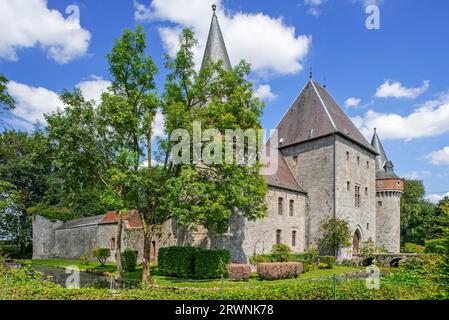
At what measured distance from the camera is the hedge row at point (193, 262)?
63.0 ft

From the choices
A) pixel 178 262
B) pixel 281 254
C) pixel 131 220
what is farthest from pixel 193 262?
pixel 131 220

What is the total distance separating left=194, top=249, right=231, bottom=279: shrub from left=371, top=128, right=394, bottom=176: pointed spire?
24.4 m

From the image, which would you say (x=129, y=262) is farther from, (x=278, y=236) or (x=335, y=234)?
(x=335, y=234)

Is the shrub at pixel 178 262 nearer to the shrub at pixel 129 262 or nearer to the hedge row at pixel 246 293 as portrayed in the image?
the shrub at pixel 129 262

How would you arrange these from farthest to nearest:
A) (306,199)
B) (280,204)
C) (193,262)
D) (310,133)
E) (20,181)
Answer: (20,181) < (310,133) < (306,199) < (280,204) < (193,262)

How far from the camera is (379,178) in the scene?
37156 millimetres

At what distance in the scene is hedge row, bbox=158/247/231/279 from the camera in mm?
19189

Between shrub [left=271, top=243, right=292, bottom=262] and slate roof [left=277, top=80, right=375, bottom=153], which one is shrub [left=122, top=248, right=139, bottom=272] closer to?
shrub [left=271, top=243, right=292, bottom=262]

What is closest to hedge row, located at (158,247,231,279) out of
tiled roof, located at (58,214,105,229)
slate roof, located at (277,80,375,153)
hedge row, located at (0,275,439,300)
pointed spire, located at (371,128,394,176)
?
hedge row, located at (0,275,439,300)

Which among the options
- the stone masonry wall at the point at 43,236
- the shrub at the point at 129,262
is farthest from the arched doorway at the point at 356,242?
the stone masonry wall at the point at 43,236

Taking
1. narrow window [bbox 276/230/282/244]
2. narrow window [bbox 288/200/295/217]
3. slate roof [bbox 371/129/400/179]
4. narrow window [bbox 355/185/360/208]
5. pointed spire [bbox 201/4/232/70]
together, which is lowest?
narrow window [bbox 276/230/282/244]

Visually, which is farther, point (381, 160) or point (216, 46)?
point (381, 160)

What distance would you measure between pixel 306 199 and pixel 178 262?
13777 millimetres

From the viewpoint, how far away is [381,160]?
131ft
